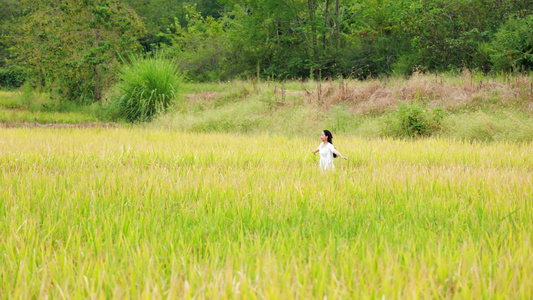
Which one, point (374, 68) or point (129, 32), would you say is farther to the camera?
point (374, 68)

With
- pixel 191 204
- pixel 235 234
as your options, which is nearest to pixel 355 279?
pixel 235 234

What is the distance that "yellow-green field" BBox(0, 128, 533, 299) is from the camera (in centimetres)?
161

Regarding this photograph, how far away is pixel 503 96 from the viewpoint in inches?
449

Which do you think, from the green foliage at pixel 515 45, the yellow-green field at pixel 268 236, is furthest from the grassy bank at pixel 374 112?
the yellow-green field at pixel 268 236

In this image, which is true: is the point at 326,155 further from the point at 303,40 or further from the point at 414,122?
the point at 303,40

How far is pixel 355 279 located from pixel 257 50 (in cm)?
2517

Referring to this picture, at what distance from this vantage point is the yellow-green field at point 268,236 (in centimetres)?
161

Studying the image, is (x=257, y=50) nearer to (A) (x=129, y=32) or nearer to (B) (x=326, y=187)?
(A) (x=129, y=32)

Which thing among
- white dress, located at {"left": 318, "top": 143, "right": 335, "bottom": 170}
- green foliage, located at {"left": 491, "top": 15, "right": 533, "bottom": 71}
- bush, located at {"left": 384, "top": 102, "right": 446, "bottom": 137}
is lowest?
bush, located at {"left": 384, "top": 102, "right": 446, "bottom": 137}

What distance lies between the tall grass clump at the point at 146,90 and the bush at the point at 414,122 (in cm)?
741

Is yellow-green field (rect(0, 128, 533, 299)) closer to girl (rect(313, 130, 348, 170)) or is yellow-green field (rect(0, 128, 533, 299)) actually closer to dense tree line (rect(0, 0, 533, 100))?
girl (rect(313, 130, 348, 170))

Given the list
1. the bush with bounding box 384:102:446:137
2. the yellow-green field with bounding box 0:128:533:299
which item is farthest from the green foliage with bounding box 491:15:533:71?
the yellow-green field with bounding box 0:128:533:299

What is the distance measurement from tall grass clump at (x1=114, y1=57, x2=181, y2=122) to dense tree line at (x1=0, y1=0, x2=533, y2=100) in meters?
4.21

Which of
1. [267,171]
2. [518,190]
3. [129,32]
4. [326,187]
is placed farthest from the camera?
[129,32]
